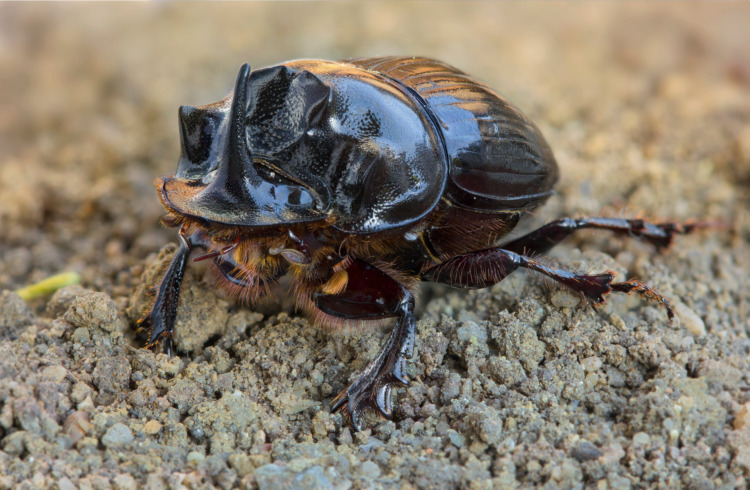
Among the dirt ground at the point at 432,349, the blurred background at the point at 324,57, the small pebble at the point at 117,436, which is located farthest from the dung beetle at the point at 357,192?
the blurred background at the point at 324,57

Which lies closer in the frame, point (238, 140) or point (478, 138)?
point (238, 140)

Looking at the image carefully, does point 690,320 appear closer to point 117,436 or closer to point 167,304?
point 167,304

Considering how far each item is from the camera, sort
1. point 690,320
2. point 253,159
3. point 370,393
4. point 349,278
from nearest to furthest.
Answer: point 253,159 → point 370,393 → point 349,278 → point 690,320

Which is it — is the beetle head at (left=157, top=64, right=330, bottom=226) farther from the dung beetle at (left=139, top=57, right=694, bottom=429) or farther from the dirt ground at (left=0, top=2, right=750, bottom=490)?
the dirt ground at (left=0, top=2, right=750, bottom=490)

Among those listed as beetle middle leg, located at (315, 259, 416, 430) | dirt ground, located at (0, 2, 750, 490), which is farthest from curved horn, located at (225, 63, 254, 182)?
dirt ground, located at (0, 2, 750, 490)

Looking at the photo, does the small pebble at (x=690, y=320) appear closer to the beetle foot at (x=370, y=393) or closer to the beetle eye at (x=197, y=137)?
the beetle foot at (x=370, y=393)

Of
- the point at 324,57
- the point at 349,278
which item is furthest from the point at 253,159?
the point at 324,57
